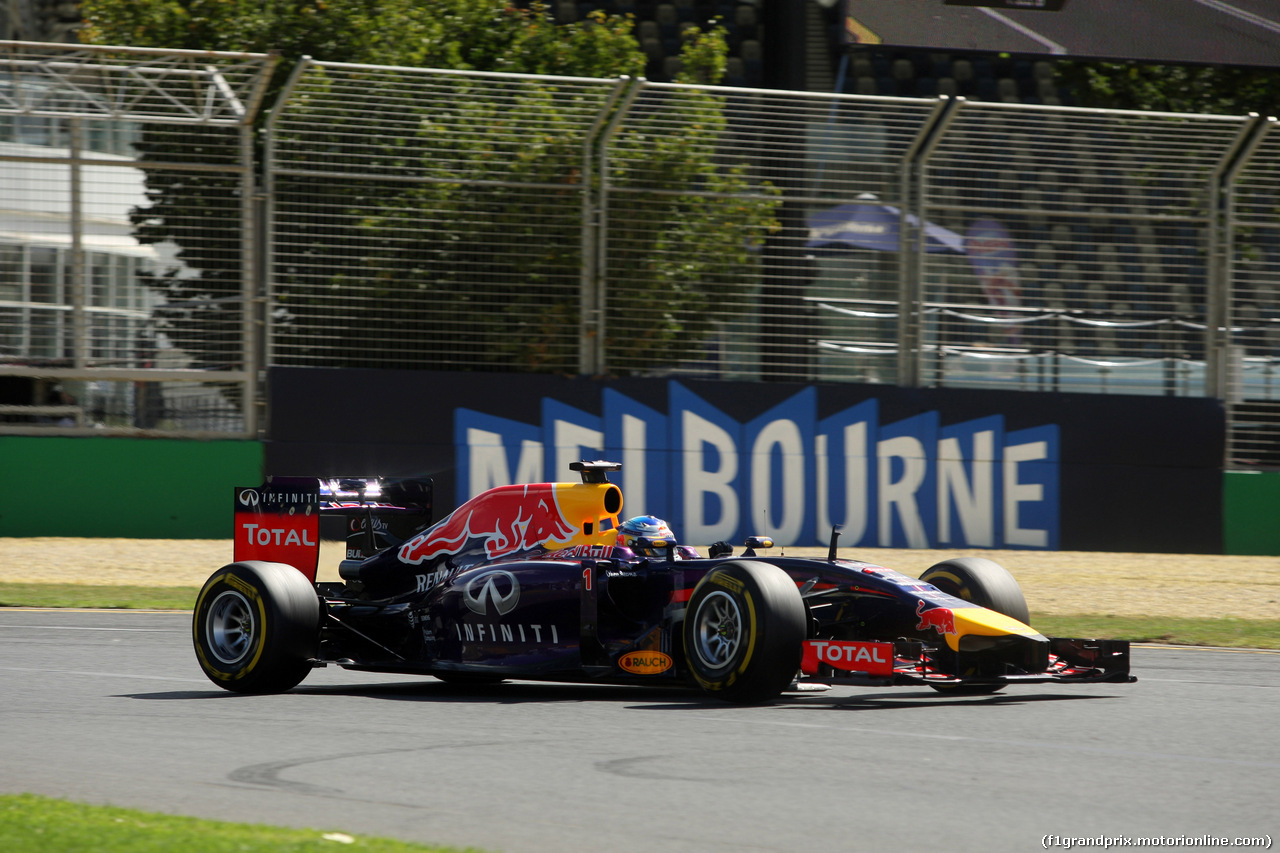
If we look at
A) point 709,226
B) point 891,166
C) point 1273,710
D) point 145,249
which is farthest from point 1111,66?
point 1273,710

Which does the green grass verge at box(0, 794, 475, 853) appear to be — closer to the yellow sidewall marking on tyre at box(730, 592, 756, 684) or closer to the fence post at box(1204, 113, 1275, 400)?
the yellow sidewall marking on tyre at box(730, 592, 756, 684)

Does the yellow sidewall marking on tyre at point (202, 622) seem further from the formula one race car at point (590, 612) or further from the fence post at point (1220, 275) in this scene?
the fence post at point (1220, 275)

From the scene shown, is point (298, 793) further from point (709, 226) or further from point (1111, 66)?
point (1111, 66)

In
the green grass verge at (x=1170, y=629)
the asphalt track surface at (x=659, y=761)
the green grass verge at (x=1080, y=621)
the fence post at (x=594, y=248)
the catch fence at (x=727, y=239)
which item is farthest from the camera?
the fence post at (x=594, y=248)

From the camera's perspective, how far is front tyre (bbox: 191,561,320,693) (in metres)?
8.47

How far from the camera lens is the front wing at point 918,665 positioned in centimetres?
746

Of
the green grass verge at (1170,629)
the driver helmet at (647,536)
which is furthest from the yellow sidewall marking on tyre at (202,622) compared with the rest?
the green grass verge at (1170,629)

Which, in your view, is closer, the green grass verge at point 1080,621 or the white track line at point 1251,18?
the green grass verge at point 1080,621

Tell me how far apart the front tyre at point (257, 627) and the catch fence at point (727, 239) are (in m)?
8.71

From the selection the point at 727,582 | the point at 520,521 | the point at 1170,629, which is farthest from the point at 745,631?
the point at 1170,629

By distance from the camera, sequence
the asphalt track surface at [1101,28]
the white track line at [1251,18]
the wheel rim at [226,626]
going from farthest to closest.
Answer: the white track line at [1251,18] → the asphalt track surface at [1101,28] → the wheel rim at [226,626]

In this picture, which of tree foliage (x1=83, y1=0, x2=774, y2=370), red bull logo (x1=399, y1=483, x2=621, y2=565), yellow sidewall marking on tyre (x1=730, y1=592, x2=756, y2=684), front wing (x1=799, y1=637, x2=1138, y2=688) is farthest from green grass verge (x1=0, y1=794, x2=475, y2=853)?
tree foliage (x1=83, y1=0, x2=774, y2=370)

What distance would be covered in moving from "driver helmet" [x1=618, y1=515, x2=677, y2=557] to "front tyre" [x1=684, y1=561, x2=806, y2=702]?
2.43 feet

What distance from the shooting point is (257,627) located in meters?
8.52
